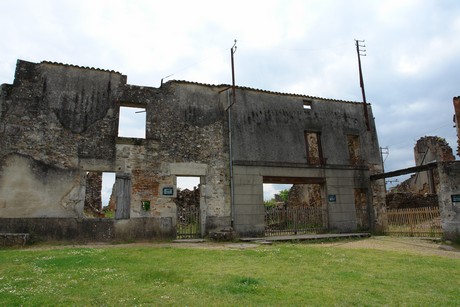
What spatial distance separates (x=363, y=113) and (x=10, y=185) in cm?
1652

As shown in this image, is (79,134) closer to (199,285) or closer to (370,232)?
(199,285)

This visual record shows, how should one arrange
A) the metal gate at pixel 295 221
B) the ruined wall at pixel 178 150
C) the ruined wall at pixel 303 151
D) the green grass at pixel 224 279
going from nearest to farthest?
the green grass at pixel 224 279
the ruined wall at pixel 178 150
the ruined wall at pixel 303 151
the metal gate at pixel 295 221

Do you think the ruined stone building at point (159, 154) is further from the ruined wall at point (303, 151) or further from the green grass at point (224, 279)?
the green grass at point (224, 279)

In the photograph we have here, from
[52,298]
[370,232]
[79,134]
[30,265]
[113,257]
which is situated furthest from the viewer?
[370,232]

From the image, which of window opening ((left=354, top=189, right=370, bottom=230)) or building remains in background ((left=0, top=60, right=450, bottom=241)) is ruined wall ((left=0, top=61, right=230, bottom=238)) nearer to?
building remains in background ((left=0, top=60, right=450, bottom=241))

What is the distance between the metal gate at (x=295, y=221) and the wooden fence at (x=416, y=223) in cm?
350

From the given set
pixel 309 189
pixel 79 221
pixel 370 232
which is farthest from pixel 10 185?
pixel 309 189

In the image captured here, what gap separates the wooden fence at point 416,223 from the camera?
46.5 ft

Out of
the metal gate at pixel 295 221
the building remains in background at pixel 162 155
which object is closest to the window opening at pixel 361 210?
the building remains in background at pixel 162 155

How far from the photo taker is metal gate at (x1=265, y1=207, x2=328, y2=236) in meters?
15.2

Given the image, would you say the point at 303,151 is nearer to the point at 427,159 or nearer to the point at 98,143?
the point at 98,143

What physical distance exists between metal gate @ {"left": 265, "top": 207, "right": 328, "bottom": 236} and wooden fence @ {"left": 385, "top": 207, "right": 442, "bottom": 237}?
138 inches

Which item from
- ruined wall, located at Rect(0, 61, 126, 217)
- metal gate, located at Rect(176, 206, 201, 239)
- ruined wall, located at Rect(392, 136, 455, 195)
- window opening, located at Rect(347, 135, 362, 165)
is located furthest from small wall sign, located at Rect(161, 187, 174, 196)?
ruined wall, located at Rect(392, 136, 455, 195)

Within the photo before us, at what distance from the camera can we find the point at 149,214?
1293 cm
